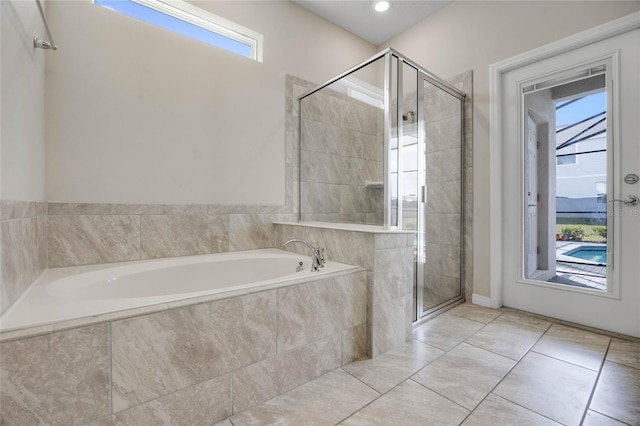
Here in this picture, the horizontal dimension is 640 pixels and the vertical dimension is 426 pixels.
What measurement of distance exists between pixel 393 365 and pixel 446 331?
66cm

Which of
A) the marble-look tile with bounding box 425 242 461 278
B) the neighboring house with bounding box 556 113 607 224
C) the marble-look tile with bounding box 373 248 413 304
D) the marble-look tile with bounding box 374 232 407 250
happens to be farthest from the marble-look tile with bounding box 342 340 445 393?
the neighboring house with bounding box 556 113 607 224

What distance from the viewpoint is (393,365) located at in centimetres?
161

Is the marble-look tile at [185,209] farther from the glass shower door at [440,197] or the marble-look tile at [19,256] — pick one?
the glass shower door at [440,197]

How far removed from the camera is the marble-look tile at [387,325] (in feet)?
5.59

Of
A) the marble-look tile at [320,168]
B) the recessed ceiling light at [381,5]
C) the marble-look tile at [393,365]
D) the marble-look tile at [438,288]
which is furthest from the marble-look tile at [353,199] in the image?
the recessed ceiling light at [381,5]

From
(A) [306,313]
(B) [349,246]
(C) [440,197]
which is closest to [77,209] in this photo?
(A) [306,313]

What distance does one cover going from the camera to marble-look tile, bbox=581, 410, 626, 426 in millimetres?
1163

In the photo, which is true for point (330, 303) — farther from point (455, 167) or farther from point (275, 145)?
point (455, 167)

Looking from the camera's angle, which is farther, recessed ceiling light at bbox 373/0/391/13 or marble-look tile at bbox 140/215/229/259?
recessed ceiling light at bbox 373/0/391/13

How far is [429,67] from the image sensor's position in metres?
2.96

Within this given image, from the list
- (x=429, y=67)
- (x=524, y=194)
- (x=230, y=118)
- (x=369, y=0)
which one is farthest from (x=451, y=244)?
(x=369, y=0)

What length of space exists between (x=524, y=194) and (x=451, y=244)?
0.72 metres

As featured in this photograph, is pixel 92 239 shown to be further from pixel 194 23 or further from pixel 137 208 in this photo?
pixel 194 23

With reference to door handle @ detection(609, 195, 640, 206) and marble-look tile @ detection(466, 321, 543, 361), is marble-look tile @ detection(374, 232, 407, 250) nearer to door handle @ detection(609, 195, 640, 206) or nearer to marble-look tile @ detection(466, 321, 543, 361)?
marble-look tile @ detection(466, 321, 543, 361)
